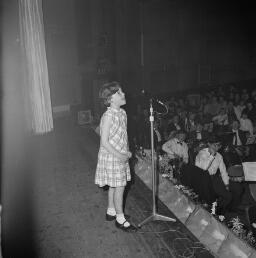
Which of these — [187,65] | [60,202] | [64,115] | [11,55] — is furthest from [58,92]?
[60,202]

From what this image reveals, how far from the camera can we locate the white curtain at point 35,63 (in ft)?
25.8

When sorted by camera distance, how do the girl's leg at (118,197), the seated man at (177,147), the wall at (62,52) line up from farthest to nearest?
the wall at (62,52) → the seated man at (177,147) → the girl's leg at (118,197)

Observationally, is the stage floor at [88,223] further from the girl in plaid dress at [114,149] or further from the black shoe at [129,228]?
the girl in plaid dress at [114,149]

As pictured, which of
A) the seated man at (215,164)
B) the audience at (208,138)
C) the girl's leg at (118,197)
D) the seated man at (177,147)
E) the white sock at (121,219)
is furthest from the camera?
the seated man at (177,147)

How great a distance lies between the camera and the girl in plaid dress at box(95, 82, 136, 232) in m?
3.41

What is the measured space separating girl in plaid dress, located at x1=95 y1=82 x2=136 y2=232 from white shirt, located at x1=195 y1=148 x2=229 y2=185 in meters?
1.80

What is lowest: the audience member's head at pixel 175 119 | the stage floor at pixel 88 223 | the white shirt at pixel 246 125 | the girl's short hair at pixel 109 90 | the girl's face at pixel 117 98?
the stage floor at pixel 88 223

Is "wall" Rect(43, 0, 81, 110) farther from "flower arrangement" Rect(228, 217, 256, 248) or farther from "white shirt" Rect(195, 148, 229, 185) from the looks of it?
"flower arrangement" Rect(228, 217, 256, 248)

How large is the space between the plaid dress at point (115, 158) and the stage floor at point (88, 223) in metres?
0.61

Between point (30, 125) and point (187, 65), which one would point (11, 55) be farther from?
point (187, 65)

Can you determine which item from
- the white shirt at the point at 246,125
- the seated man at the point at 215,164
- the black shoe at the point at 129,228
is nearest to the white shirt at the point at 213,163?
the seated man at the point at 215,164

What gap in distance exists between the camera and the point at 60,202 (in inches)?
178

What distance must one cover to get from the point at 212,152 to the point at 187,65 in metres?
7.83

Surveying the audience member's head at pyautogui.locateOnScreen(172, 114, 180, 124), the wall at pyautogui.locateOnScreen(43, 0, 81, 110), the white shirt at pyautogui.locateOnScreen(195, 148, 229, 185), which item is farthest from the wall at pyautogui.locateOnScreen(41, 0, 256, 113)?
the white shirt at pyautogui.locateOnScreen(195, 148, 229, 185)
